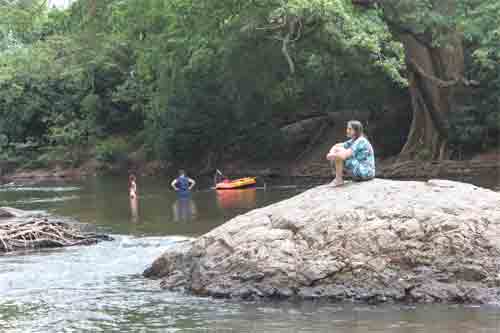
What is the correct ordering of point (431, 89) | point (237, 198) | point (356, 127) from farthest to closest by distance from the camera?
point (431, 89) → point (237, 198) → point (356, 127)

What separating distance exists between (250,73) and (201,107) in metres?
8.58

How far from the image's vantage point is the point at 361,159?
12.8m

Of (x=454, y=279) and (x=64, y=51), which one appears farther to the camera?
(x=64, y=51)

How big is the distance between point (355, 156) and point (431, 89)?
21180 mm

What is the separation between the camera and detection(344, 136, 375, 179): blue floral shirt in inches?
502

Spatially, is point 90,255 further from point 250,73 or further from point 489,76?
point 489,76

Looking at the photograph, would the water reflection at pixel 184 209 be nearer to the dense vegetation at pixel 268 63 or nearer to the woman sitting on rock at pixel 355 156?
the dense vegetation at pixel 268 63

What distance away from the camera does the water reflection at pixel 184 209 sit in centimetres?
2393

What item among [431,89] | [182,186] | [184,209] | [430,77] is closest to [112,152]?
[182,186]

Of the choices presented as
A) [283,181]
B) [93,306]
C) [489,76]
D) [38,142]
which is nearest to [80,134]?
[38,142]

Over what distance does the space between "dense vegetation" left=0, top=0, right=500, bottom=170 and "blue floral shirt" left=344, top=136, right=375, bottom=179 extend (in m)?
12.2

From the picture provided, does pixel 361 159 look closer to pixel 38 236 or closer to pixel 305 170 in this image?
pixel 38 236

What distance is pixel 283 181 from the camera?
3638 cm

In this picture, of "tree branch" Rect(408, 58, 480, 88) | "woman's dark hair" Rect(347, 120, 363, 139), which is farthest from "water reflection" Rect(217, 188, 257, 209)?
"woman's dark hair" Rect(347, 120, 363, 139)
